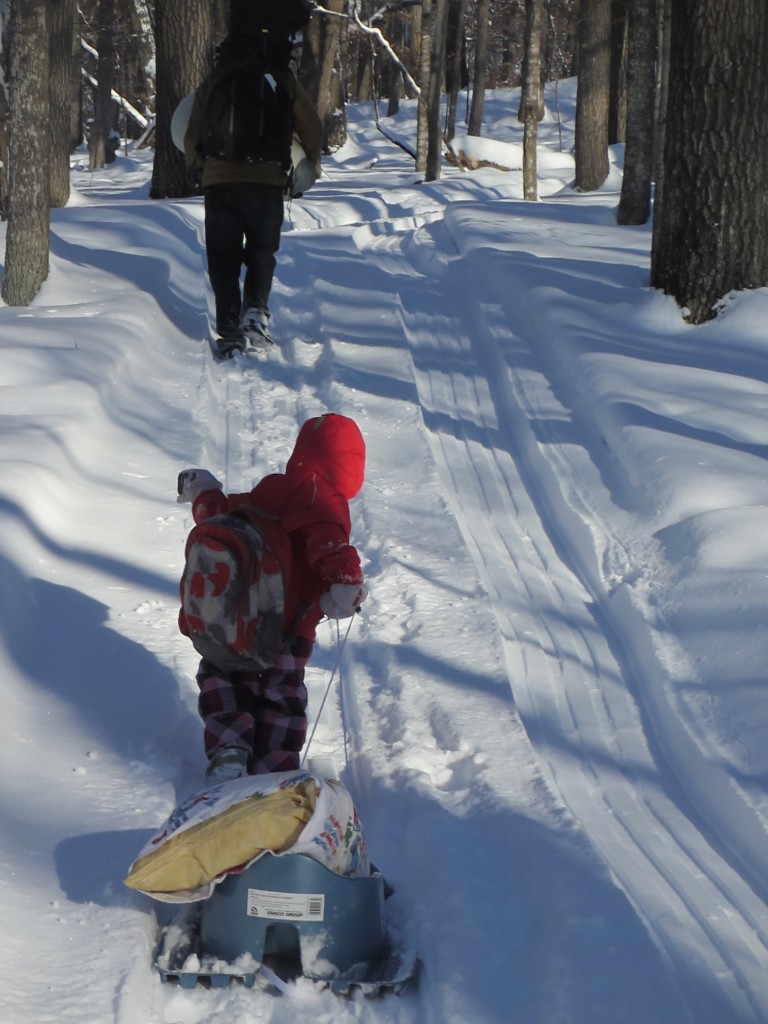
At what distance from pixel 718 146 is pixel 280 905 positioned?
6396 mm

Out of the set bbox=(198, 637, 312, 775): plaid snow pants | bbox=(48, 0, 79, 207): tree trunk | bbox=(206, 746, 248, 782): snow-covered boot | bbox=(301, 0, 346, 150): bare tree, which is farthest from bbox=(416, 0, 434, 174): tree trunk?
bbox=(206, 746, 248, 782): snow-covered boot

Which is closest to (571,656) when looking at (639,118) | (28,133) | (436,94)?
(28,133)

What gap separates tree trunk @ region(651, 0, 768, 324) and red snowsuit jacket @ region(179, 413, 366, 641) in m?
5.05

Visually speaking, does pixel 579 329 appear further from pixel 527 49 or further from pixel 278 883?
pixel 527 49

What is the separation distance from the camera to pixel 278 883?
8.16 ft

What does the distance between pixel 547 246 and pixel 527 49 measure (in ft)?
26.9

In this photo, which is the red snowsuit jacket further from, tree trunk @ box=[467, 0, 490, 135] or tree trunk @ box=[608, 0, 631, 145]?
tree trunk @ box=[467, 0, 490, 135]

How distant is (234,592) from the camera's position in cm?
292

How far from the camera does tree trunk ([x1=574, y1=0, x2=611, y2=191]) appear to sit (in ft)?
59.8

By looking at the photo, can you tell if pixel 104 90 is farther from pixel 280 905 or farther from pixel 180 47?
pixel 280 905

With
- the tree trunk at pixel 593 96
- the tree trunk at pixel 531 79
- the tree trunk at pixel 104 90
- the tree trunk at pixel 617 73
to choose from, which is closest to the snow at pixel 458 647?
the tree trunk at pixel 531 79

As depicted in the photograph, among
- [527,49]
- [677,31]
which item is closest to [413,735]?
[677,31]

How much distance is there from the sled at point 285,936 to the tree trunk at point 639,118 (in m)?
11.7

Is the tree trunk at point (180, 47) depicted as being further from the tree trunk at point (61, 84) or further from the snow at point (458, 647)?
the snow at point (458, 647)
